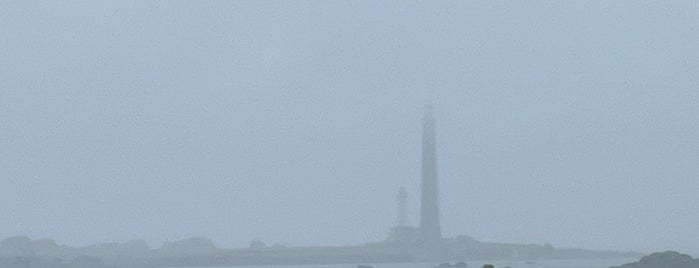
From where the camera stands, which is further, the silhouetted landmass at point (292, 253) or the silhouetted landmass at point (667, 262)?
the silhouetted landmass at point (292, 253)

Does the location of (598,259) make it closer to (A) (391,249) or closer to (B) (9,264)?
(A) (391,249)

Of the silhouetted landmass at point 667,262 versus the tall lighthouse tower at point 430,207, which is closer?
the silhouetted landmass at point 667,262

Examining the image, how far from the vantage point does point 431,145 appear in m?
90.2

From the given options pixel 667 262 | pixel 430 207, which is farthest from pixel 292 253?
pixel 667 262

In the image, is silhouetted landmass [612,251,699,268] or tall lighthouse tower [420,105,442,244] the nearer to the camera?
silhouetted landmass [612,251,699,268]

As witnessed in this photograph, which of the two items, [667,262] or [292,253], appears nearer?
[667,262]

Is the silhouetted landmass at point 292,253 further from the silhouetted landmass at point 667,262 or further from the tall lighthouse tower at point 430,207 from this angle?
the silhouetted landmass at point 667,262

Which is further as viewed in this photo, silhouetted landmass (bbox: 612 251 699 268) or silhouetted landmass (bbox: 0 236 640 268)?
silhouetted landmass (bbox: 0 236 640 268)

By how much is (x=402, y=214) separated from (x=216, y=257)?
18617mm

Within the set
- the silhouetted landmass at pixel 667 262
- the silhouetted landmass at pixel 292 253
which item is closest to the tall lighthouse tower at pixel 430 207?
the silhouetted landmass at pixel 292 253

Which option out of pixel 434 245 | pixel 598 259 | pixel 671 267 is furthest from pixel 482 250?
pixel 671 267

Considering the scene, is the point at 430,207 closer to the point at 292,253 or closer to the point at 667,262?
the point at 292,253

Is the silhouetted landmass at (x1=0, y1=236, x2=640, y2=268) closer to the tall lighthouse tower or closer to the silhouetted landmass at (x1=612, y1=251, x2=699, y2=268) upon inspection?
the tall lighthouse tower

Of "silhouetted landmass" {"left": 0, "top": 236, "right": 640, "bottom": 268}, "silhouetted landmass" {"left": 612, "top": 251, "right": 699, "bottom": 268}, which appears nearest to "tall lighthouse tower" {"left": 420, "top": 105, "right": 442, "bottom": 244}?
"silhouetted landmass" {"left": 0, "top": 236, "right": 640, "bottom": 268}
